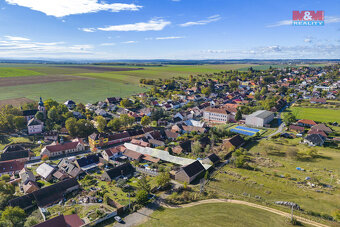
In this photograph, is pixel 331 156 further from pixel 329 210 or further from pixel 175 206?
pixel 175 206

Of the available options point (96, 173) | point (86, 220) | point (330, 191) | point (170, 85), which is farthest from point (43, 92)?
point (330, 191)

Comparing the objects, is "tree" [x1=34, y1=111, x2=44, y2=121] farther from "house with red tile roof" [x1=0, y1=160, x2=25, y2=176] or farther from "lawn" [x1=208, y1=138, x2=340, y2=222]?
"lawn" [x1=208, y1=138, x2=340, y2=222]

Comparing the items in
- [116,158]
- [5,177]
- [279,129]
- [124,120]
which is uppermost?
[124,120]

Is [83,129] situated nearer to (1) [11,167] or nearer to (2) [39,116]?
(1) [11,167]

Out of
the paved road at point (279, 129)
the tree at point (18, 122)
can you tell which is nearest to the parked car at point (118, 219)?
the paved road at point (279, 129)

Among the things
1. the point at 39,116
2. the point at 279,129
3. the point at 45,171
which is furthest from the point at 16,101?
the point at 279,129

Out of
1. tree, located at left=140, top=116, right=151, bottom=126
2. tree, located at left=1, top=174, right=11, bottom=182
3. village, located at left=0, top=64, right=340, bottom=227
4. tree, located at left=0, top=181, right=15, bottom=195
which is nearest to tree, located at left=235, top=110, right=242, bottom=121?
village, located at left=0, top=64, right=340, bottom=227

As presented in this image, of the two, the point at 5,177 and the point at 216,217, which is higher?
the point at 5,177

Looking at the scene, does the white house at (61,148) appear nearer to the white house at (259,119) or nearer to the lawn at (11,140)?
the lawn at (11,140)
